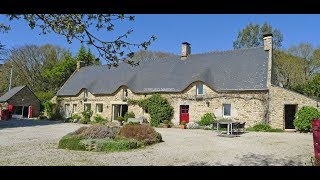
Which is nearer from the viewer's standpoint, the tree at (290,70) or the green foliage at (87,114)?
the green foliage at (87,114)

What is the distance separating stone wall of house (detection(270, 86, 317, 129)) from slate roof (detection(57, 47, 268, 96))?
986mm

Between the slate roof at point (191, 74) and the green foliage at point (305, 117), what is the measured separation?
10.2 ft

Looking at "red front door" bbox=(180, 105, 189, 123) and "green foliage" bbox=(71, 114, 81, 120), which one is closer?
"red front door" bbox=(180, 105, 189, 123)

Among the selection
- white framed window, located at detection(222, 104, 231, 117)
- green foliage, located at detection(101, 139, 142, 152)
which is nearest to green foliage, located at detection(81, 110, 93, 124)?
white framed window, located at detection(222, 104, 231, 117)

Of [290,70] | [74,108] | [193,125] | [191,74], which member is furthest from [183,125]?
[290,70]

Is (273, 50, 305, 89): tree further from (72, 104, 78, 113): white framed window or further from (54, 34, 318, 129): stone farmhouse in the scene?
(72, 104, 78, 113): white framed window

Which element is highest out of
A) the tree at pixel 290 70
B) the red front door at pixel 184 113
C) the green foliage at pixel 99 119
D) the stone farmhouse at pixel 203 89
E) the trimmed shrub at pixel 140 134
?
the tree at pixel 290 70

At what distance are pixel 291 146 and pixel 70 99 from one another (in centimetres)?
2572

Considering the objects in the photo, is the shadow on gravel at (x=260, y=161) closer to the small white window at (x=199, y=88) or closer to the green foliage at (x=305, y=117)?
the green foliage at (x=305, y=117)

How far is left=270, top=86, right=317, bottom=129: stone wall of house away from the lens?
20.4 m

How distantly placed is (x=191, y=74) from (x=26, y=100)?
71.1ft

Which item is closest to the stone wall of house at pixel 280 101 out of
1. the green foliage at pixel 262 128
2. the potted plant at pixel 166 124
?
the green foliage at pixel 262 128

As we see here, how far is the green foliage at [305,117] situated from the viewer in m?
18.8

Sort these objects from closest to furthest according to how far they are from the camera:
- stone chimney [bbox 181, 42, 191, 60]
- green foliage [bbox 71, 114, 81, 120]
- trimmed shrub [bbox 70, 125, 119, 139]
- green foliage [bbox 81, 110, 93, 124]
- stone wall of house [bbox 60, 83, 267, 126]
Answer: trimmed shrub [bbox 70, 125, 119, 139]
stone wall of house [bbox 60, 83, 267, 126]
stone chimney [bbox 181, 42, 191, 60]
green foliage [bbox 81, 110, 93, 124]
green foliage [bbox 71, 114, 81, 120]
